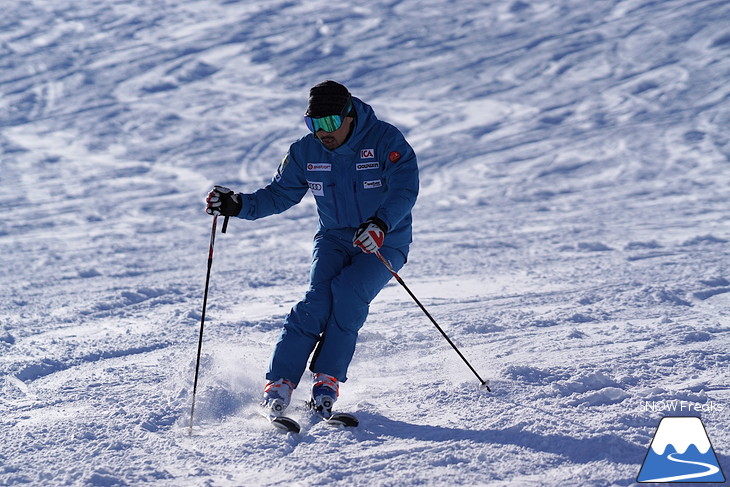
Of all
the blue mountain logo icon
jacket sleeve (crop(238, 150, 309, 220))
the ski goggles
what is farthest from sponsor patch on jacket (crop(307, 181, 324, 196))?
the blue mountain logo icon

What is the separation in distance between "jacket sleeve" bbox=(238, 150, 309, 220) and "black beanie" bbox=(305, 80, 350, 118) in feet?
1.46

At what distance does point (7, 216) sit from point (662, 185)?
861 cm

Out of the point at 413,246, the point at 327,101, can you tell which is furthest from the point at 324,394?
the point at 413,246

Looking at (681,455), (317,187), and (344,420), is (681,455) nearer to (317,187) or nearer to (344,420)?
(344,420)

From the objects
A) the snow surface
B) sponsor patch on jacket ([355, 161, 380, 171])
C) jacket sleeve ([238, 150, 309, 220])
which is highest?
sponsor patch on jacket ([355, 161, 380, 171])

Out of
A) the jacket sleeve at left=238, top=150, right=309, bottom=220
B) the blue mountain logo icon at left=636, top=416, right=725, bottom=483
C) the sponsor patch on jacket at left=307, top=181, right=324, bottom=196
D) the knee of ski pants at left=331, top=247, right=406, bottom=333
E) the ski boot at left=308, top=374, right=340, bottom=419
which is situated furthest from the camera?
the jacket sleeve at left=238, top=150, right=309, bottom=220

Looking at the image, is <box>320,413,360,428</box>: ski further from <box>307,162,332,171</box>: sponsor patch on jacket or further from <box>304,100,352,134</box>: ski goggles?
<box>304,100,352,134</box>: ski goggles

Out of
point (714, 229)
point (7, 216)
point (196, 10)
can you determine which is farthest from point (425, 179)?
point (196, 10)

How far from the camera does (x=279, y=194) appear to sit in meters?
4.00

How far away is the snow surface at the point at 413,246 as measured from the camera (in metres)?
3.17

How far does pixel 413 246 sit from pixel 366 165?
14.3 feet

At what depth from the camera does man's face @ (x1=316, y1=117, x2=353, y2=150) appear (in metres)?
3.55

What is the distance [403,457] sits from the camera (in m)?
2.97

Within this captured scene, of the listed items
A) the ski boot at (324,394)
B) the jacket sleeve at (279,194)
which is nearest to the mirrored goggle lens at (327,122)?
the jacket sleeve at (279,194)
